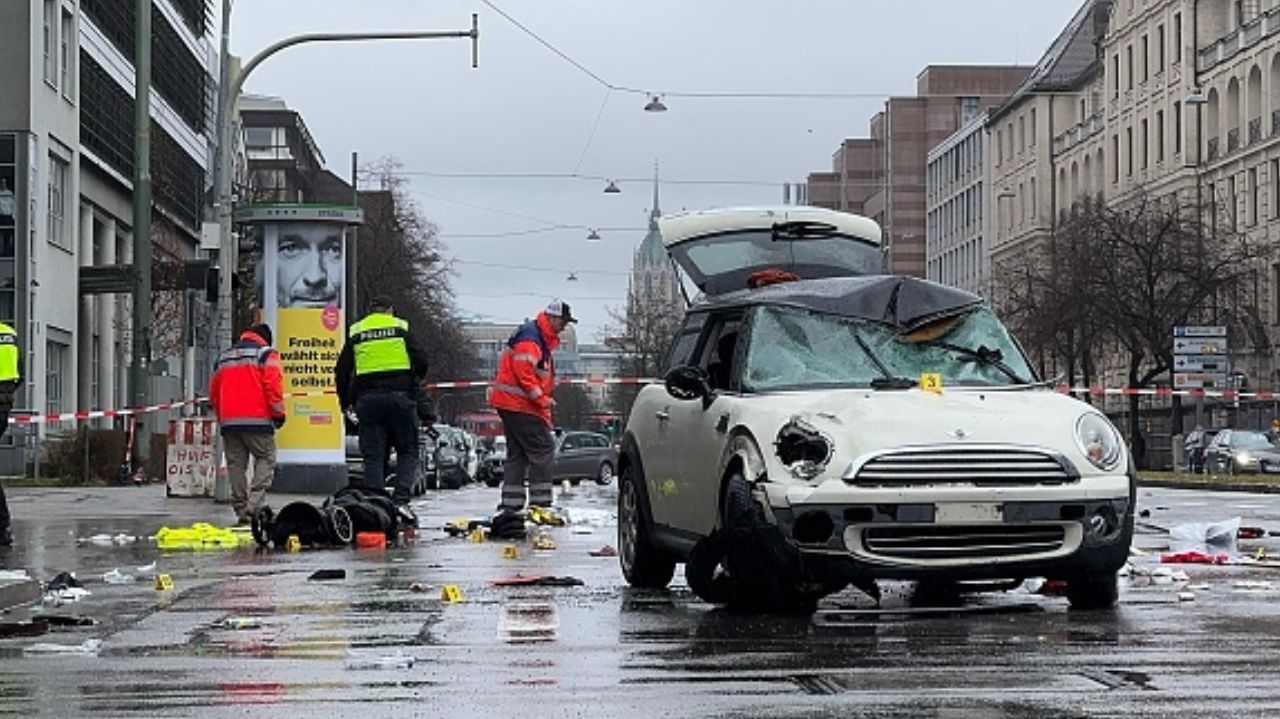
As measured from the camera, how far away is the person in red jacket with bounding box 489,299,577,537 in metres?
19.6

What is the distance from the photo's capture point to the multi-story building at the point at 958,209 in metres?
132

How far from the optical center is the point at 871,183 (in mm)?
178750

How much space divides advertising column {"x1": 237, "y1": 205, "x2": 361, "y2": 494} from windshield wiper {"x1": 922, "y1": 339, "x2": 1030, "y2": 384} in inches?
773

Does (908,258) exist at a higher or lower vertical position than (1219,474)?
higher

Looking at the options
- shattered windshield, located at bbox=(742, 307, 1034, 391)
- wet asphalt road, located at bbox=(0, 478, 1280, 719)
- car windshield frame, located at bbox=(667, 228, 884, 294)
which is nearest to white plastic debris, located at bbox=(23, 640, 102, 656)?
wet asphalt road, located at bbox=(0, 478, 1280, 719)

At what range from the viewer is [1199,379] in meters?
60.3

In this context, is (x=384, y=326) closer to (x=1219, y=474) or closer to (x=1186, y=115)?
(x=1219, y=474)

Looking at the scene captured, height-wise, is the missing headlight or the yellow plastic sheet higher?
the missing headlight

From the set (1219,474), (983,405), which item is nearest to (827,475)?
(983,405)

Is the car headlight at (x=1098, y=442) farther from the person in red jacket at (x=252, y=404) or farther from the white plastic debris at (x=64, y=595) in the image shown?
the person in red jacket at (x=252, y=404)

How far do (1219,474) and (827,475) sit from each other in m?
48.8

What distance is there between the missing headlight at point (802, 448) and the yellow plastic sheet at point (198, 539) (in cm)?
880

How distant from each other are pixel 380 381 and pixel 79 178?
37.4 meters

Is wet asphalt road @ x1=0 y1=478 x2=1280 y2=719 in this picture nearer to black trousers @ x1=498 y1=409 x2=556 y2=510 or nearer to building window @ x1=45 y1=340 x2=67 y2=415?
black trousers @ x1=498 y1=409 x2=556 y2=510
